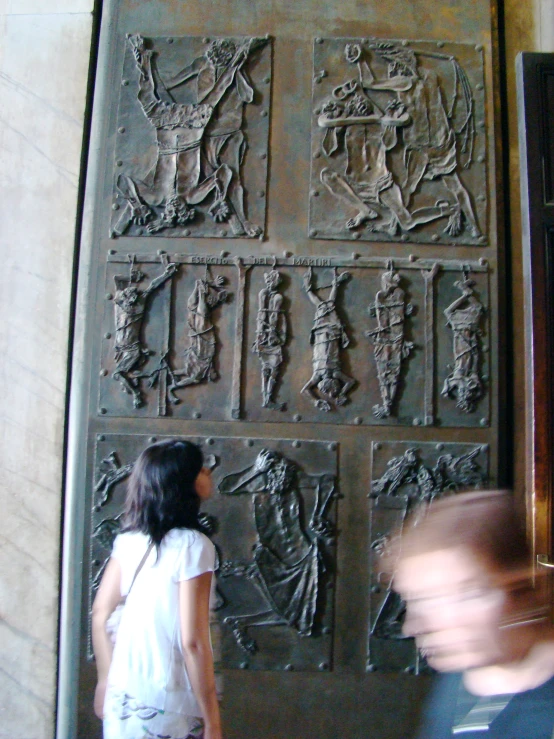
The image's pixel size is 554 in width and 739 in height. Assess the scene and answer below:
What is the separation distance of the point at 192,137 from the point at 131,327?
1.07 metres

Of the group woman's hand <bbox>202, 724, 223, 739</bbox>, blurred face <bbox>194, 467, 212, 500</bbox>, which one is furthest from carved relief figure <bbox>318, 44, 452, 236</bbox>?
woman's hand <bbox>202, 724, 223, 739</bbox>

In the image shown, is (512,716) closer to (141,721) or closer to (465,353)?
(141,721)

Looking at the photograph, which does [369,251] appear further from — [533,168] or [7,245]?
[7,245]

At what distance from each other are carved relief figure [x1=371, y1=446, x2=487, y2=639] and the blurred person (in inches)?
71.5

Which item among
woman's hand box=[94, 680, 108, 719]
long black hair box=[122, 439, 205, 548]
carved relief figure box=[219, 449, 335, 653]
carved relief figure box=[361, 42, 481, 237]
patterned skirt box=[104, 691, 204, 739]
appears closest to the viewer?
patterned skirt box=[104, 691, 204, 739]

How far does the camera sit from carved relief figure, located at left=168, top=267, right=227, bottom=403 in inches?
137

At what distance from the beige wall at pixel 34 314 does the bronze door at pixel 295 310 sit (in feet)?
0.51

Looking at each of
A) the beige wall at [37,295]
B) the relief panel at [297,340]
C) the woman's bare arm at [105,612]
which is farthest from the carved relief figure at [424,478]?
the woman's bare arm at [105,612]

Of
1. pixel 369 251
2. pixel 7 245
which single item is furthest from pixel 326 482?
pixel 7 245

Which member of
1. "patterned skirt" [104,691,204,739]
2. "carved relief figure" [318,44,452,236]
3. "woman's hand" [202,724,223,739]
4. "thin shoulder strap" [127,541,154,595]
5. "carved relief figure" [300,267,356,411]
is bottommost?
"woman's hand" [202,724,223,739]

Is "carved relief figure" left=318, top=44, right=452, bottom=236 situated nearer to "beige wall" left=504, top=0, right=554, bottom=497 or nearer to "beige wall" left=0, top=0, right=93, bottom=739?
"beige wall" left=504, top=0, right=554, bottom=497

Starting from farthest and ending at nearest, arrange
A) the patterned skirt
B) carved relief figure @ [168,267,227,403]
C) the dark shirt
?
carved relief figure @ [168,267,227,403] → the patterned skirt → the dark shirt

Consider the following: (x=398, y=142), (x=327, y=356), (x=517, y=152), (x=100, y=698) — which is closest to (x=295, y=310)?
(x=327, y=356)

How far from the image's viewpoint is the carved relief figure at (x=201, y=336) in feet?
11.4
